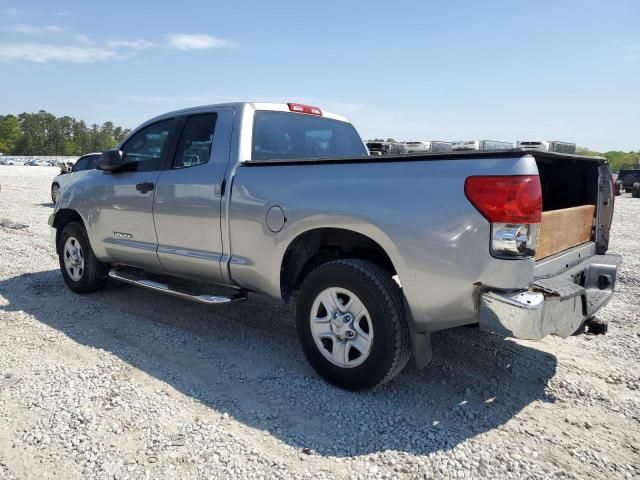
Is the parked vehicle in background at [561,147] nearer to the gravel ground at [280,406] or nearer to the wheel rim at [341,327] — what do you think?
the gravel ground at [280,406]

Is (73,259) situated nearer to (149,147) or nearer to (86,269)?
(86,269)

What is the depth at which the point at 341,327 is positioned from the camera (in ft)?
10.8

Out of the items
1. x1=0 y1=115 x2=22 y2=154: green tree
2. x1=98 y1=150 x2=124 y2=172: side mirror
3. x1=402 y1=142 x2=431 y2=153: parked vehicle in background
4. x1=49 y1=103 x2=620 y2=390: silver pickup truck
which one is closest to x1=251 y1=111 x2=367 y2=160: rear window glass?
x1=49 y1=103 x2=620 y2=390: silver pickup truck

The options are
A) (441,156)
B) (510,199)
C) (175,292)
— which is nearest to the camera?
(510,199)

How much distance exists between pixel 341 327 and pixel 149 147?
2.83 meters

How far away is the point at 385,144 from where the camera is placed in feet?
19.5

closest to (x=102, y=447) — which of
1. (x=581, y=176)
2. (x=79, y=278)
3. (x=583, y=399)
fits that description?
(x=583, y=399)

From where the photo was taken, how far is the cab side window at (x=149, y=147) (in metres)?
4.70

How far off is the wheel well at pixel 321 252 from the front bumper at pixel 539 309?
0.86 metres

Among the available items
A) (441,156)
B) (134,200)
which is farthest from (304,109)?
(441,156)

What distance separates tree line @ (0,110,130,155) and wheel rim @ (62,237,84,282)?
488 ft

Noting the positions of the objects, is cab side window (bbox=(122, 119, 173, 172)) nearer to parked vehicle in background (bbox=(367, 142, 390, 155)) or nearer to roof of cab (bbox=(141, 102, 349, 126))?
roof of cab (bbox=(141, 102, 349, 126))

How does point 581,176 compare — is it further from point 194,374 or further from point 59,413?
point 59,413

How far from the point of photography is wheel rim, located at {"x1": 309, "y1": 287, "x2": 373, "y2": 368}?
126 inches
